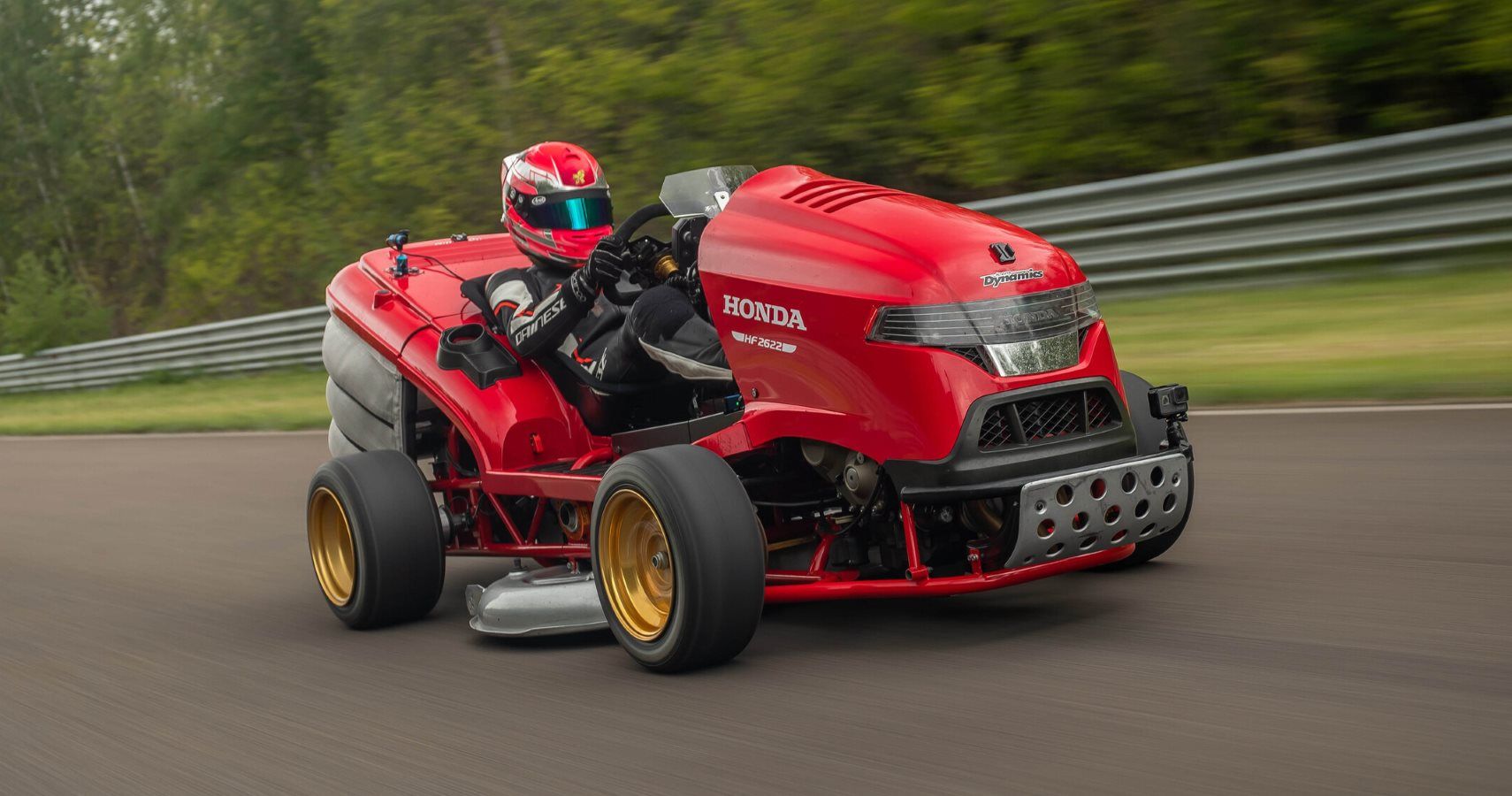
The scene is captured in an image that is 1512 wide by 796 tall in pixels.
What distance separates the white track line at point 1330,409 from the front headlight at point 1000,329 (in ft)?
11.3

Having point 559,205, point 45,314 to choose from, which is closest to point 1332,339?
point 559,205

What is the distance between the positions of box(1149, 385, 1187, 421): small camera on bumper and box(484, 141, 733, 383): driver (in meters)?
1.28

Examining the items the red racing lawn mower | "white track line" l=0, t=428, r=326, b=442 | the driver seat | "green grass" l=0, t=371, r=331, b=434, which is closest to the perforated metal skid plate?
the red racing lawn mower

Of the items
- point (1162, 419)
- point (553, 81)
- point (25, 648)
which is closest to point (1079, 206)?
point (1162, 419)

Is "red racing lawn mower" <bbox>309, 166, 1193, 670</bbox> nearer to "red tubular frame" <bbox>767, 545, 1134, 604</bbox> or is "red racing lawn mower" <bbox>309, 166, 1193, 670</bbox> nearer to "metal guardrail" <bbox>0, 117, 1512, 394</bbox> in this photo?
"red tubular frame" <bbox>767, 545, 1134, 604</bbox>

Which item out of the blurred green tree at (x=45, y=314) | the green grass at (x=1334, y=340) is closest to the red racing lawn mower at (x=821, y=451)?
the green grass at (x=1334, y=340)

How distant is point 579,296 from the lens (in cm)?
517

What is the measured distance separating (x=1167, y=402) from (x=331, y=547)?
3136 millimetres

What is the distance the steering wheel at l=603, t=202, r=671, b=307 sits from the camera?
4961 mm

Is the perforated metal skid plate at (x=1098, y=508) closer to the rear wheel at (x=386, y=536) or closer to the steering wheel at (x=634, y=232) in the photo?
the steering wheel at (x=634, y=232)

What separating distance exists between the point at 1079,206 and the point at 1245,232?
1.36m

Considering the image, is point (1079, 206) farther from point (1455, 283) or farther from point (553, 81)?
point (553, 81)

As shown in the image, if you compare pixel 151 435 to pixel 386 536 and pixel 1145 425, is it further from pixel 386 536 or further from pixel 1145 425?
pixel 1145 425

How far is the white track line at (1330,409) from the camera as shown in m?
6.89
